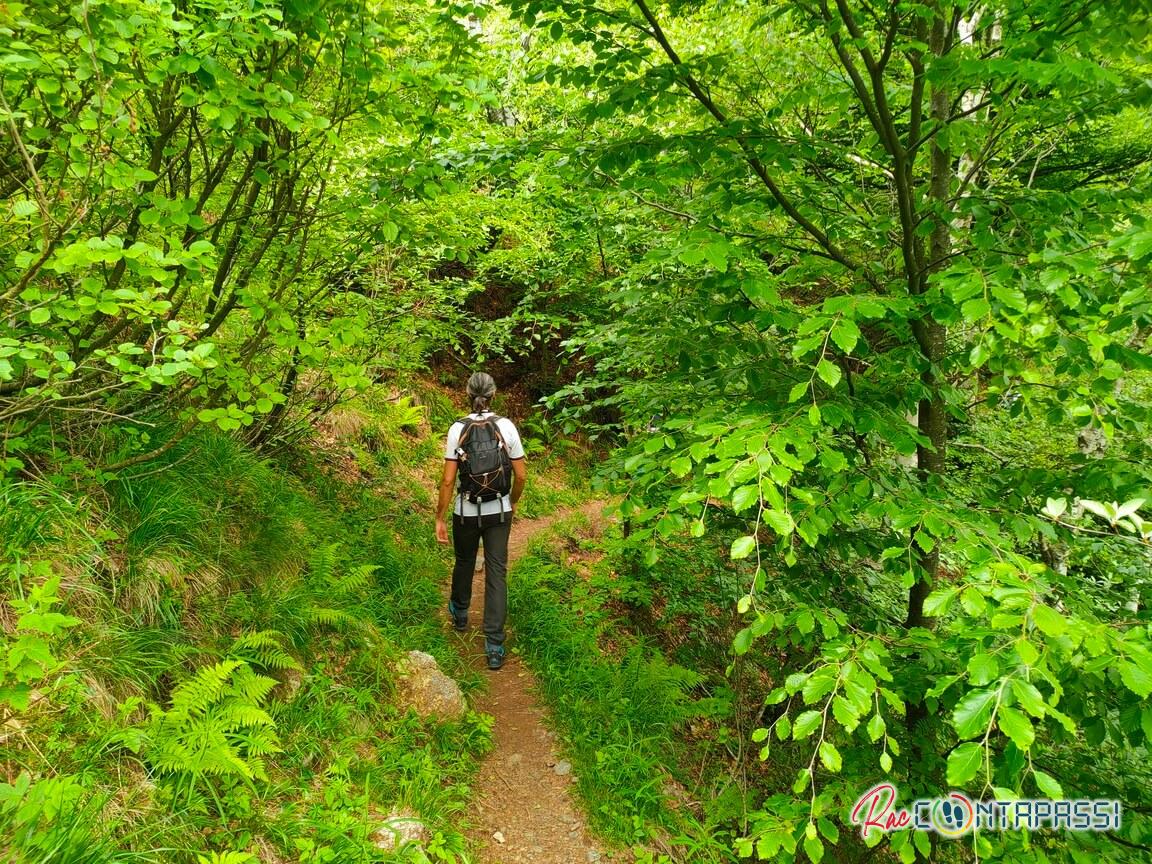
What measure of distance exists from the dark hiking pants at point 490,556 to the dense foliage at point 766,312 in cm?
102

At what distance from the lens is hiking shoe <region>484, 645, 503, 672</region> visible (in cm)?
576

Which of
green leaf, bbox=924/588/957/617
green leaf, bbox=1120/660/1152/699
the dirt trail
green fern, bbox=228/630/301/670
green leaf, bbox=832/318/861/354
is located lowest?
the dirt trail

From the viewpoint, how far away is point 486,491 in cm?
Answer: 543

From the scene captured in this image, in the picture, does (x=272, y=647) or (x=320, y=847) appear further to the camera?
(x=272, y=647)

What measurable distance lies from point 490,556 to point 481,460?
97cm

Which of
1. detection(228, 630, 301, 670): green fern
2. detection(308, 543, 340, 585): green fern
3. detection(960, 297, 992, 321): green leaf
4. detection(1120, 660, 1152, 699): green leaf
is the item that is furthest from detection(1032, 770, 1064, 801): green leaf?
detection(308, 543, 340, 585): green fern

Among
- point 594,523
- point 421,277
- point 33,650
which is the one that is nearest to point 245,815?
point 33,650

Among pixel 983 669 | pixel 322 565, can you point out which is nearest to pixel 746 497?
pixel 983 669

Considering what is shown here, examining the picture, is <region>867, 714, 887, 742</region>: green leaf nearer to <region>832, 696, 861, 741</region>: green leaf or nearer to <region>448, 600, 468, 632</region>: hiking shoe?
<region>832, 696, 861, 741</region>: green leaf

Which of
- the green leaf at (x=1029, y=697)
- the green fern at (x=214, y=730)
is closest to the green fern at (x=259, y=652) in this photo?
the green fern at (x=214, y=730)

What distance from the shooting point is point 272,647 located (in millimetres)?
4016

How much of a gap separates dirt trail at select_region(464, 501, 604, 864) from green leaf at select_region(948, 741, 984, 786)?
3.19 meters

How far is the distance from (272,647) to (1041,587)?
14.3 feet

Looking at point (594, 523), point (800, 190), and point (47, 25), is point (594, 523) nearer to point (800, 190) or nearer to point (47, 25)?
point (800, 190)
